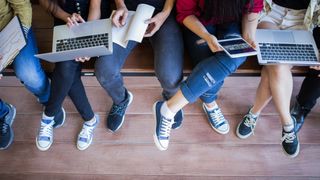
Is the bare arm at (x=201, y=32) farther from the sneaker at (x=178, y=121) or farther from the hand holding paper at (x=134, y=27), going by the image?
the sneaker at (x=178, y=121)

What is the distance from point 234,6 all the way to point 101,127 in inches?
33.1

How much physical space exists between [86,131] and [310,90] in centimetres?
103

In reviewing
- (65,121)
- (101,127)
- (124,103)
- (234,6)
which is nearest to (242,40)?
(234,6)

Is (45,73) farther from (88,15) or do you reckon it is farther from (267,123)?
(267,123)

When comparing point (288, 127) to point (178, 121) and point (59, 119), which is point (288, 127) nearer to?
point (178, 121)

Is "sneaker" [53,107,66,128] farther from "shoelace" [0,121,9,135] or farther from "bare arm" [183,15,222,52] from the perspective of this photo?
"bare arm" [183,15,222,52]

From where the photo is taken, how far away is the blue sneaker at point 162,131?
1303 millimetres

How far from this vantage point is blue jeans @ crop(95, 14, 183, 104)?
1184mm

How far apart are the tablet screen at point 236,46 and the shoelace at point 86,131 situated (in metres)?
0.73

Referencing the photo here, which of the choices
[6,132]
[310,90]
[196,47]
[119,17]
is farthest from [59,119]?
[310,90]

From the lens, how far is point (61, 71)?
1.19 meters

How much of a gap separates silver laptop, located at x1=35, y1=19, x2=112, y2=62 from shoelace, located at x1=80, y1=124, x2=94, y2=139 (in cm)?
40

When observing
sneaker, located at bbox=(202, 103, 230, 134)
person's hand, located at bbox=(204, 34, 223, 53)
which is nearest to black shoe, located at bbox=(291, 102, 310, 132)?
sneaker, located at bbox=(202, 103, 230, 134)

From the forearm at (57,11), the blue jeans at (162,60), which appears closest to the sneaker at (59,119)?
the blue jeans at (162,60)
